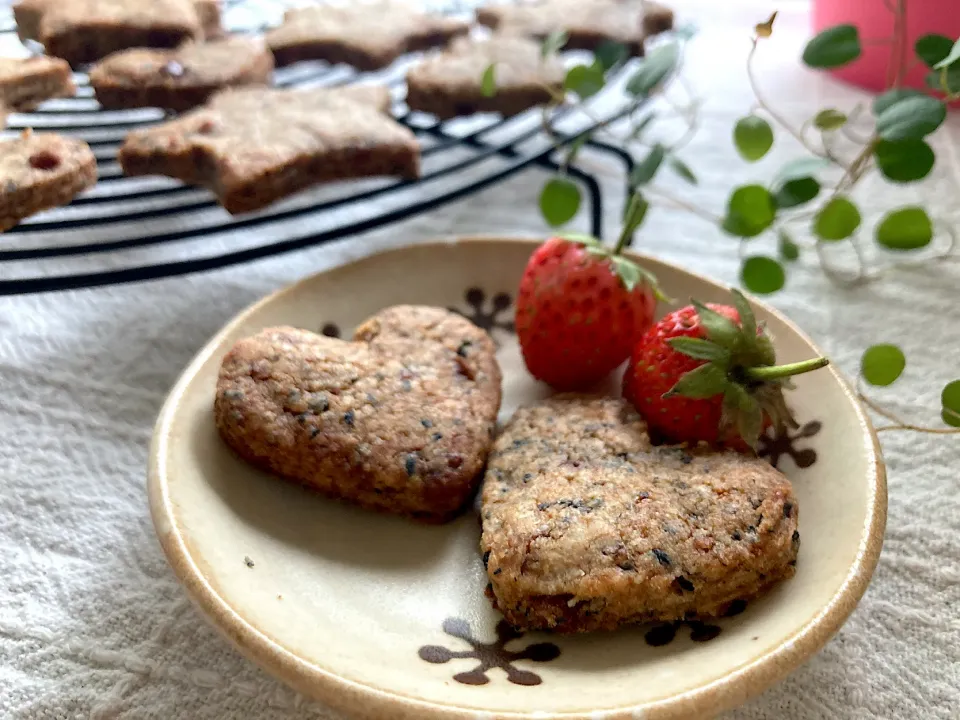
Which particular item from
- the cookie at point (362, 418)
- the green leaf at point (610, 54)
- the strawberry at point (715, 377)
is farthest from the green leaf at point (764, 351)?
the green leaf at point (610, 54)

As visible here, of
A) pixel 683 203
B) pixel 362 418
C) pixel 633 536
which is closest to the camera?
pixel 633 536

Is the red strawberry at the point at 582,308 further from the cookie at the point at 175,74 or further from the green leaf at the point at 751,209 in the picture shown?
the cookie at the point at 175,74

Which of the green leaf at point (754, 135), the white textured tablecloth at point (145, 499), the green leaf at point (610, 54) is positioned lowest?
the white textured tablecloth at point (145, 499)

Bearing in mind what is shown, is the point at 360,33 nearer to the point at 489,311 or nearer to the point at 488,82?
the point at 488,82

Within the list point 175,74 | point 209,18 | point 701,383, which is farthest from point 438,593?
point 209,18

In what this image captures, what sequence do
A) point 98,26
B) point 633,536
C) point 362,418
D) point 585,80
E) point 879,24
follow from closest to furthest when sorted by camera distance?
point 633,536
point 362,418
point 585,80
point 98,26
point 879,24

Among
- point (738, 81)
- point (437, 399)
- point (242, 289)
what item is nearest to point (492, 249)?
point (437, 399)
